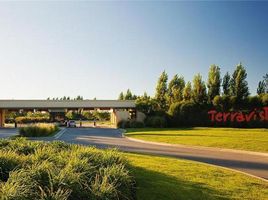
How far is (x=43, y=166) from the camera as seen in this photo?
8.70 m

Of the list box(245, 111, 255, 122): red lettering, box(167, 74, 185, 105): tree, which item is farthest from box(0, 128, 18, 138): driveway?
box(245, 111, 255, 122): red lettering

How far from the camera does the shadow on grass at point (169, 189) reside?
887cm

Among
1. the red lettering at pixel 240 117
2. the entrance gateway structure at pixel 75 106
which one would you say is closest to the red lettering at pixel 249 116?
the red lettering at pixel 240 117

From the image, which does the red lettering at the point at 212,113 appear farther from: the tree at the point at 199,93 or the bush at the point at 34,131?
the bush at the point at 34,131

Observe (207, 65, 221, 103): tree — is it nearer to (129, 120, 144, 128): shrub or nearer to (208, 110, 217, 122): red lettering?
(208, 110, 217, 122): red lettering

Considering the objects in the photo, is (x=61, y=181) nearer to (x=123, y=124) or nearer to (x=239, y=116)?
(x=239, y=116)

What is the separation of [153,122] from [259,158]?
3536 cm

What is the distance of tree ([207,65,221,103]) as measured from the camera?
58.8 m

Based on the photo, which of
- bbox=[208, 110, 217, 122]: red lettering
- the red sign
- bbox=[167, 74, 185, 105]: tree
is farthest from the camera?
bbox=[167, 74, 185, 105]: tree

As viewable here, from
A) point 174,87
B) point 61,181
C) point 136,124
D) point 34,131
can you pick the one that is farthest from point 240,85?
point 61,181

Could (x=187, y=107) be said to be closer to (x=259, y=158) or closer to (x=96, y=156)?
(x=259, y=158)

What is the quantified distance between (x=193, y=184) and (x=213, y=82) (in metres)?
50.9

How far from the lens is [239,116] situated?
1948 inches

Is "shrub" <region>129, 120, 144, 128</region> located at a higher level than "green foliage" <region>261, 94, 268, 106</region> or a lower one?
lower
